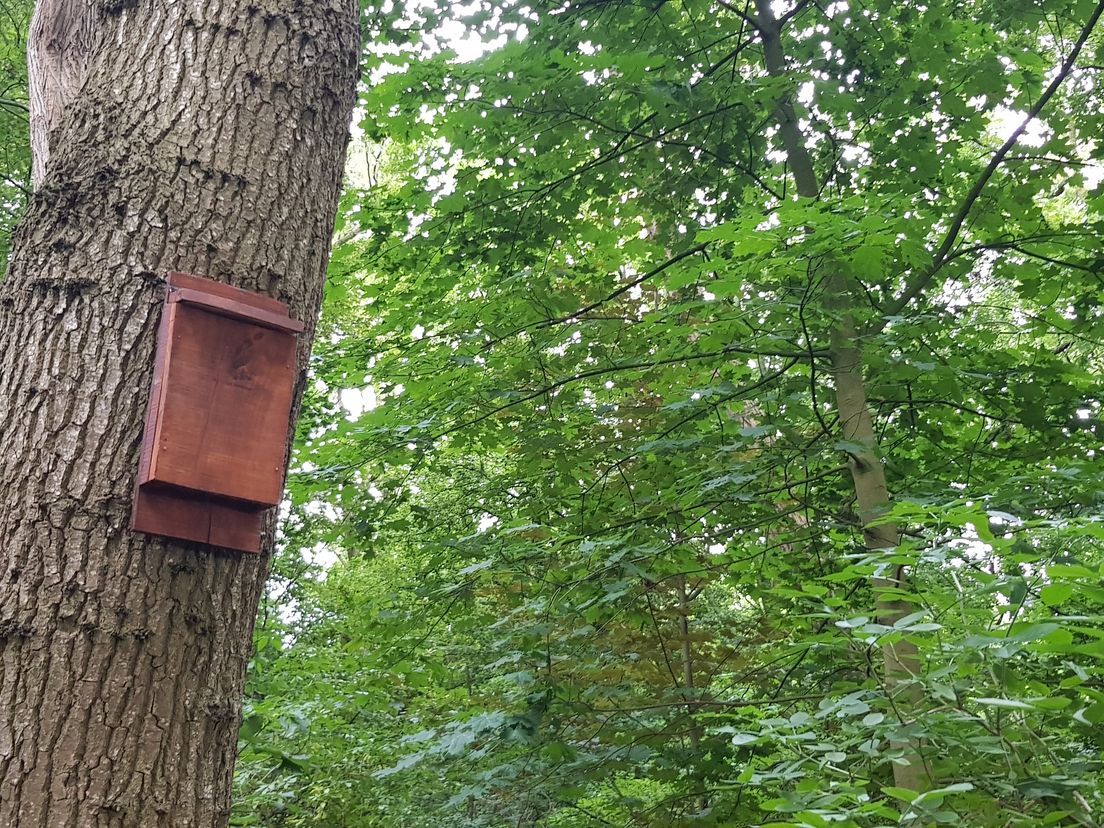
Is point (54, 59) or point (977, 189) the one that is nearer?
point (54, 59)

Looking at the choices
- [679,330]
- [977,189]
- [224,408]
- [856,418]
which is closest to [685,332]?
[679,330]

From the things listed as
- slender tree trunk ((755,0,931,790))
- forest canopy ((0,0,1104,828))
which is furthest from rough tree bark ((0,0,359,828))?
slender tree trunk ((755,0,931,790))

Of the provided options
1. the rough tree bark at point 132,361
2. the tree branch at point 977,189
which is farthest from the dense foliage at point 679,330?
the rough tree bark at point 132,361

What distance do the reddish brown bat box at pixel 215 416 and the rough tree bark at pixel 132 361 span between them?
0.04m

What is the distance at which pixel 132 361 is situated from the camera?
1.39 metres

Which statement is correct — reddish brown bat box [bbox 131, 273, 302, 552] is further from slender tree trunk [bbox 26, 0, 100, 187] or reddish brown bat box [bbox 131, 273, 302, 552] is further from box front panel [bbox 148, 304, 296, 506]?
slender tree trunk [bbox 26, 0, 100, 187]

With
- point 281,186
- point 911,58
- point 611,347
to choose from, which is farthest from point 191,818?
point 911,58

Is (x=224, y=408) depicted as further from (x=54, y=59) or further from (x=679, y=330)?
(x=679, y=330)

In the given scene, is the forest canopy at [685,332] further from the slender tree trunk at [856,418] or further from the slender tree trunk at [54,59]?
the slender tree trunk at [54,59]

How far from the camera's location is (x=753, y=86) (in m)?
3.20

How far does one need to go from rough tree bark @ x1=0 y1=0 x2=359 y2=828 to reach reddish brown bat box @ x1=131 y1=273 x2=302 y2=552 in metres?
0.04

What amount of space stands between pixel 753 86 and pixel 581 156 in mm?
746

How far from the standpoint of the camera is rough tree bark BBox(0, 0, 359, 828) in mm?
1208

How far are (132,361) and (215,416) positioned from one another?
17 cm
